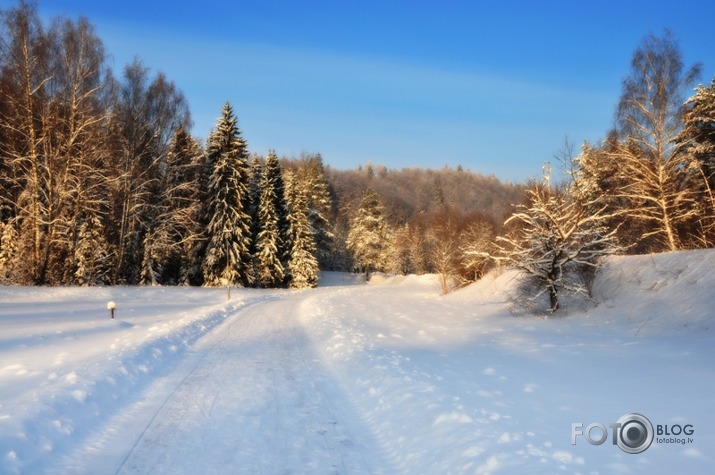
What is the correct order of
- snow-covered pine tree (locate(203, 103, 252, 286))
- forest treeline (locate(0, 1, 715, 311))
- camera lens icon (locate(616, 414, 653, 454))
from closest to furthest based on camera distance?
camera lens icon (locate(616, 414, 653, 454)) < forest treeline (locate(0, 1, 715, 311)) < snow-covered pine tree (locate(203, 103, 252, 286))

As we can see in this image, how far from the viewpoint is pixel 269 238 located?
38.9 metres

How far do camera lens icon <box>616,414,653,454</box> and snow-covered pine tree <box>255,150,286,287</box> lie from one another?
115 ft

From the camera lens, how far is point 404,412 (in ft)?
19.0


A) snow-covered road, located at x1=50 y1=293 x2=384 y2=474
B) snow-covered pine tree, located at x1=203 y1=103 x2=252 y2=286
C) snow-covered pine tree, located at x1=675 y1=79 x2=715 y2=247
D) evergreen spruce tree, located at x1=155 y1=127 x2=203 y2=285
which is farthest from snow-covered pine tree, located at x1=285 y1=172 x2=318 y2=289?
snow-covered road, located at x1=50 y1=293 x2=384 y2=474

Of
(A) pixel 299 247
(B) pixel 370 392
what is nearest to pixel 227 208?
(A) pixel 299 247

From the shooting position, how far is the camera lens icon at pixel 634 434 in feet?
14.0

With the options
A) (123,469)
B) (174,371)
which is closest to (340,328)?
(174,371)

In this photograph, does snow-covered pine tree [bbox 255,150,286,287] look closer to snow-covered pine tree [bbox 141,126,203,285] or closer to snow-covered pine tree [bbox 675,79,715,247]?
snow-covered pine tree [bbox 141,126,203,285]

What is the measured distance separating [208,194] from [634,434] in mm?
36435

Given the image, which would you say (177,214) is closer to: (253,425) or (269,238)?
(269,238)

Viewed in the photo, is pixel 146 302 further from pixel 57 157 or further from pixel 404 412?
pixel 404 412

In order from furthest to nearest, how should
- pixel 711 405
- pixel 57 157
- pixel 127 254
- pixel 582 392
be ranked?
pixel 127 254 → pixel 57 157 → pixel 582 392 → pixel 711 405

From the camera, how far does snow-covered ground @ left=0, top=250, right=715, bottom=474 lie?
4.32 m

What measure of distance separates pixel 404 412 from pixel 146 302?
20869 millimetres
